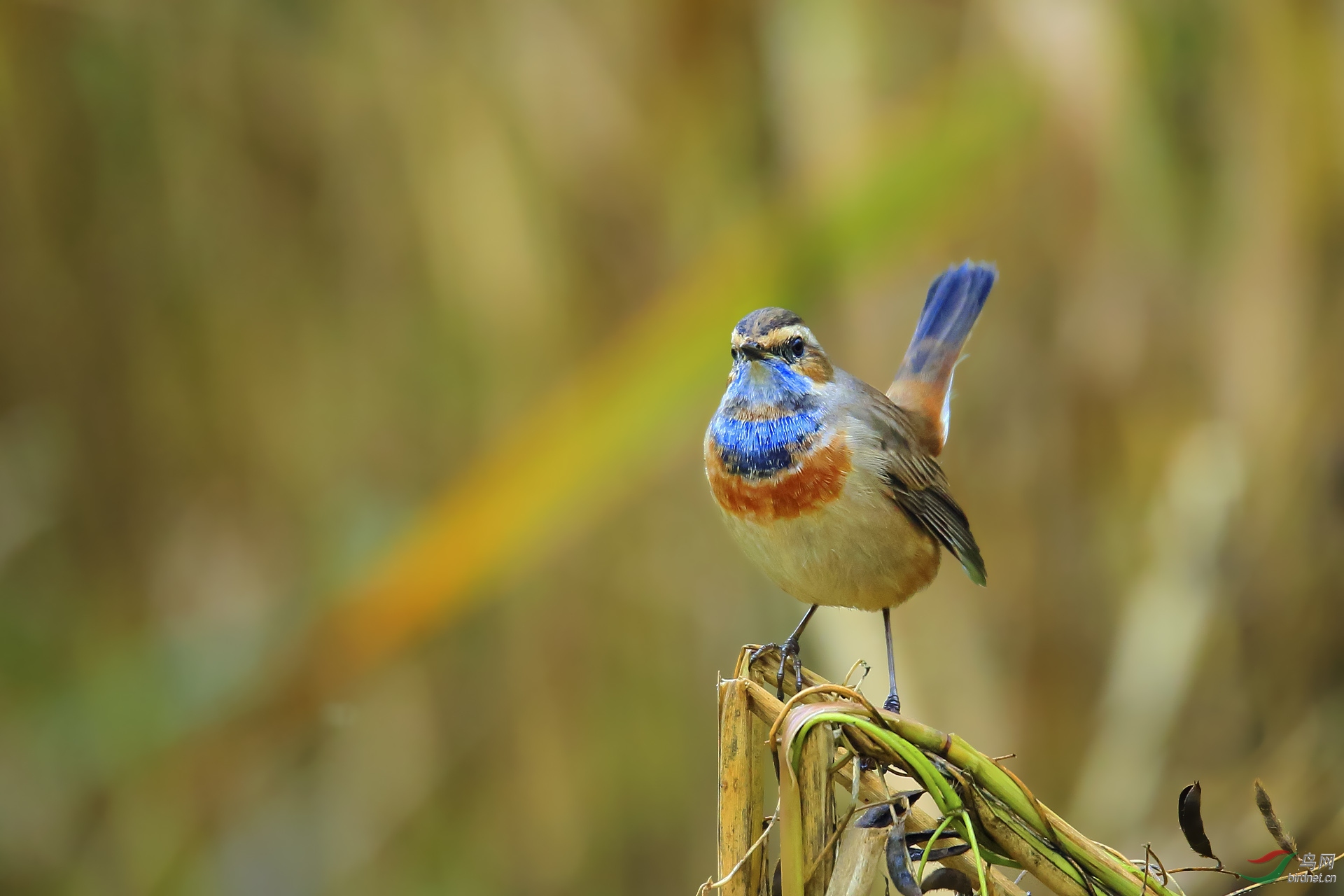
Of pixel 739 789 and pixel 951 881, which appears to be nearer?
pixel 951 881

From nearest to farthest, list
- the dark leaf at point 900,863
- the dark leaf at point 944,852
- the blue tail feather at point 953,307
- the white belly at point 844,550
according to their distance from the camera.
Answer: the dark leaf at point 900,863, the dark leaf at point 944,852, the white belly at point 844,550, the blue tail feather at point 953,307

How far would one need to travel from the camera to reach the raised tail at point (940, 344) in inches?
123

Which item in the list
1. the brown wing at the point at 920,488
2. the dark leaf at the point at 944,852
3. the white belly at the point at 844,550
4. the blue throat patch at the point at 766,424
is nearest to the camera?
the dark leaf at the point at 944,852

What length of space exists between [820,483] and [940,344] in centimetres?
84

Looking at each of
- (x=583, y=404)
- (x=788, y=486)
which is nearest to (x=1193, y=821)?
(x=788, y=486)

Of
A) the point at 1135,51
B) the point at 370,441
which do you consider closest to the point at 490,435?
the point at 370,441

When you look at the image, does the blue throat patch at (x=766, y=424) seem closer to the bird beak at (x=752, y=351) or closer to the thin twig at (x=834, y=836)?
the bird beak at (x=752, y=351)

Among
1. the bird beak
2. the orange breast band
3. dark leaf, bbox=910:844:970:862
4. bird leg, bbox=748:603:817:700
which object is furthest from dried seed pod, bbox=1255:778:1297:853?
the bird beak

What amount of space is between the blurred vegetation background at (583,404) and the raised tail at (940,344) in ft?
0.46

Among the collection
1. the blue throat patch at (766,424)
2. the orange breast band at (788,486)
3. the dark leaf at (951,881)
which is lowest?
the dark leaf at (951,881)

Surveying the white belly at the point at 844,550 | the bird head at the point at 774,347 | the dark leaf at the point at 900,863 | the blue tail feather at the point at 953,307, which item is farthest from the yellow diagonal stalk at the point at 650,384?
the dark leaf at the point at 900,863

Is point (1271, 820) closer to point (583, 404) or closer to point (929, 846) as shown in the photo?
point (929, 846)

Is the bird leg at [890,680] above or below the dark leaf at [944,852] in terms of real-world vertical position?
below

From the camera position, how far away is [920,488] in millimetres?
2689
